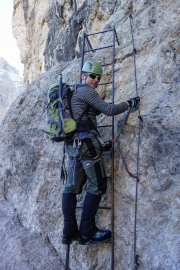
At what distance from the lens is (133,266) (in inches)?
171

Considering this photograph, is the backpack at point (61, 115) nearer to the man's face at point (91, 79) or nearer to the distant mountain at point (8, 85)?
the man's face at point (91, 79)

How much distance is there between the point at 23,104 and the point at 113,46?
2.84m

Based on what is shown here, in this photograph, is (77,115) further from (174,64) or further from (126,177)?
(174,64)

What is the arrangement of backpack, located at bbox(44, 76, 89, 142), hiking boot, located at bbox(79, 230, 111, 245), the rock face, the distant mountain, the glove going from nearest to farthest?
the rock face, hiking boot, located at bbox(79, 230, 111, 245), backpack, located at bbox(44, 76, 89, 142), the glove, the distant mountain

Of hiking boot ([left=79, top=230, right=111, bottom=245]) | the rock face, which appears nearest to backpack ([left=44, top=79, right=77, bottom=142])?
the rock face

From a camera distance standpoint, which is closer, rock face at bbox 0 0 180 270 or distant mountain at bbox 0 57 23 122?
rock face at bbox 0 0 180 270

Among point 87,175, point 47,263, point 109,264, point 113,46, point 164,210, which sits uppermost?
point 113,46

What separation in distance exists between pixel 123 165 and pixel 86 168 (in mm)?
679

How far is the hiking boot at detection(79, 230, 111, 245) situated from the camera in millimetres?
4695

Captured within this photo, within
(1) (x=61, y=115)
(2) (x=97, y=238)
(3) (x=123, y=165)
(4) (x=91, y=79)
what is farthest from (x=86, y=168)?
(4) (x=91, y=79)

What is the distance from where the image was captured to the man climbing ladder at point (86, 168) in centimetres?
473

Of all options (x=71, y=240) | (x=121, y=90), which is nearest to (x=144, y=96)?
(x=121, y=90)

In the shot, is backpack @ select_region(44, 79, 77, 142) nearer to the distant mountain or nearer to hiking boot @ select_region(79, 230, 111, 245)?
hiking boot @ select_region(79, 230, 111, 245)

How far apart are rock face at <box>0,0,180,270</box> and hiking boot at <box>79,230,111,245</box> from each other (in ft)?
0.49
